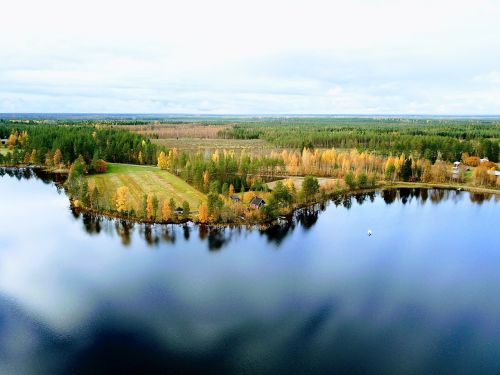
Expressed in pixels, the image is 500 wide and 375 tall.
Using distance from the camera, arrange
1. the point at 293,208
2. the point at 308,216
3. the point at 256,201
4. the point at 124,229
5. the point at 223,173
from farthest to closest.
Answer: the point at 223,173, the point at 293,208, the point at 308,216, the point at 256,201, the point at 124,229

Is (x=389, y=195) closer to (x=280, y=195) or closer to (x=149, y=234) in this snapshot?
(x=280, y=195)

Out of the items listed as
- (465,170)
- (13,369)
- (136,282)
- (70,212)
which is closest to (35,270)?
(136,282)

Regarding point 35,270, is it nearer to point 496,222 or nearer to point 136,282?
point 136,282

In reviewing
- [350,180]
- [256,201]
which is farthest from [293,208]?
[350,180]

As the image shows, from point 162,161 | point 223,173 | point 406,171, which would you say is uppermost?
point 162,161

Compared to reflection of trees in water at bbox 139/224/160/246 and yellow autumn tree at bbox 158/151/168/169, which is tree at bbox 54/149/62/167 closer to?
yellow autumn tree at bbox 158/151/168/169

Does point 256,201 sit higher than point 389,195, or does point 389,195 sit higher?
point 256,201
